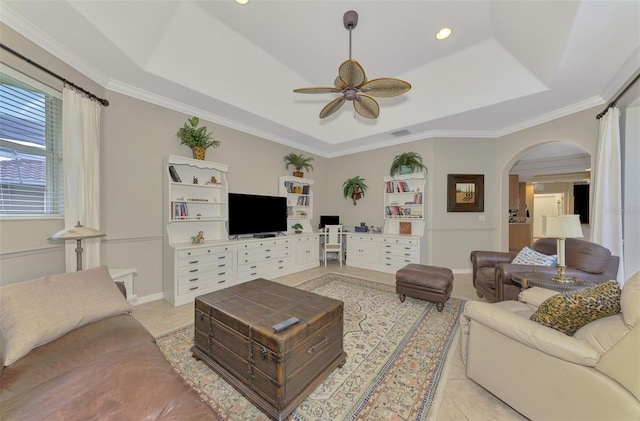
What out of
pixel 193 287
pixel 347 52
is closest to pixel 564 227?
pixel 347 52

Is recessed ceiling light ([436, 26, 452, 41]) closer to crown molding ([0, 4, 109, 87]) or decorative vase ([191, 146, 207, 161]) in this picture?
decorative vase ([191, 146, 207, 161])

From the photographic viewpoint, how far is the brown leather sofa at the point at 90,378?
93 cm

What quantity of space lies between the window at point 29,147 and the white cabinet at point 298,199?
10.8 feet

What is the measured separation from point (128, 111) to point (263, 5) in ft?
7.34

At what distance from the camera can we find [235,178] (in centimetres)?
436

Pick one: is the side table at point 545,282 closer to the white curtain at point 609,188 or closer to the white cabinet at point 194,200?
the white curtain at point 609,188

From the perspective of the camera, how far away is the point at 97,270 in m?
1.90

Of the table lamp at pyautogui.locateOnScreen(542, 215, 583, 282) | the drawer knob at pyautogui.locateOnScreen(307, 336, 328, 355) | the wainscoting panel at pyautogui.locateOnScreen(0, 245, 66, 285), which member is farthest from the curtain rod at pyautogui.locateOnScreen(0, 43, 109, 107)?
the table lamp at pyautogui.locateOnScreen(542, 215, 583, 282)

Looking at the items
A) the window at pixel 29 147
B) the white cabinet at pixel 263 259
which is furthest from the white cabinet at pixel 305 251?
the window at pixel 29 147

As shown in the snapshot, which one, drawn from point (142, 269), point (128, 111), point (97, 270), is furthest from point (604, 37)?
point (142, 269)

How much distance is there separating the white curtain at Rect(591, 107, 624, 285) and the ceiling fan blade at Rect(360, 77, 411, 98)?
2793mm

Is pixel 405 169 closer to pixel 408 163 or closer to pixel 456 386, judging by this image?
pixel 408 163

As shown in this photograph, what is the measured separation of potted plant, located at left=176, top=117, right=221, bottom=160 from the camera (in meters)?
3.50

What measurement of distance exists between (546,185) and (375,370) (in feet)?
36.3
